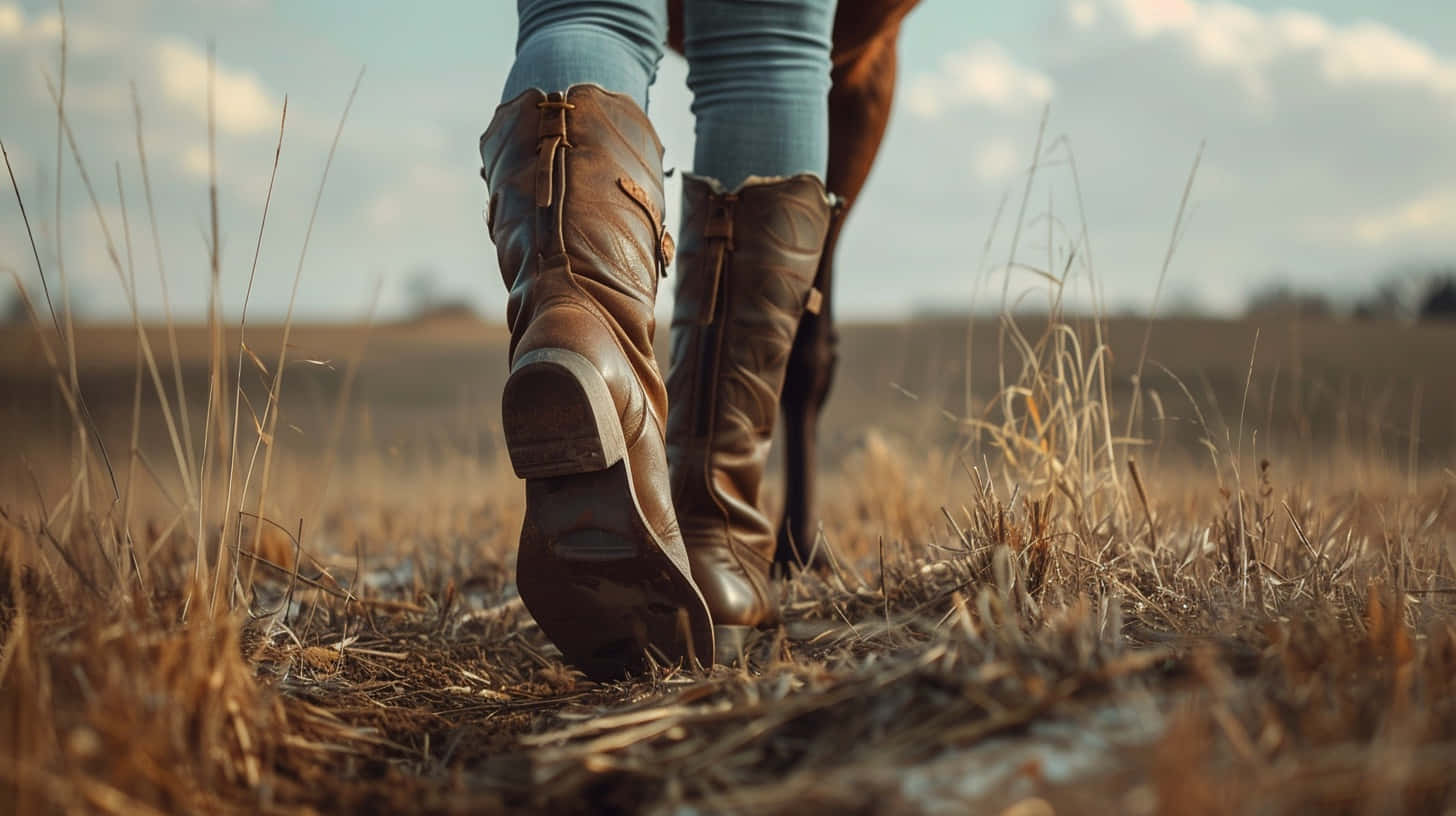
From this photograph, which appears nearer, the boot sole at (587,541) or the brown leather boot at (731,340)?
the boot sole at (587,541)

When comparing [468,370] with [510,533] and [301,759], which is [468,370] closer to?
[510,533]

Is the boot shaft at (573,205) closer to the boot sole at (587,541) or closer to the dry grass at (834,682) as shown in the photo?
the boot sole at (587,541)

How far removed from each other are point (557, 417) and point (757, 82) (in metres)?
0.67

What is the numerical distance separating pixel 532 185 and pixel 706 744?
748 mm

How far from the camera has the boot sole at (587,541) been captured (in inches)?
44.9

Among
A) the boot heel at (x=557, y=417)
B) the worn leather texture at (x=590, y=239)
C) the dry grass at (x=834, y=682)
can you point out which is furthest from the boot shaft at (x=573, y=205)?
the dry grass at (x=834, y=682)

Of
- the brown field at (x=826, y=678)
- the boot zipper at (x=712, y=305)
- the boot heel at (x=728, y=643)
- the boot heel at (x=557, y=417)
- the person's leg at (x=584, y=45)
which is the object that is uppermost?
the person's leg at (x=584, y=45)

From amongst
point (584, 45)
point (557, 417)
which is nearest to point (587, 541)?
point (557, 417)

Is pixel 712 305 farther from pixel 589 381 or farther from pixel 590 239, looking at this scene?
pixel 589 381

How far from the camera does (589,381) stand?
1.15 metres

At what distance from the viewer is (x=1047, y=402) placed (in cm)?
178

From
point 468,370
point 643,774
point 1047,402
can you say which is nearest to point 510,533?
point 1047,402

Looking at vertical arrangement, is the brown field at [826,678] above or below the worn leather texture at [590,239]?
below

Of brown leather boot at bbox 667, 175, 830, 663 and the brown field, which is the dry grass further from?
brown leather boot at bbox 667, 175, 830, 663
